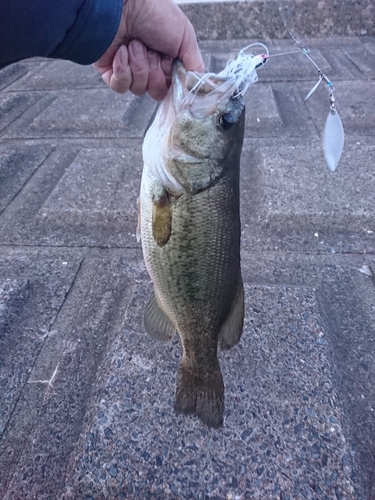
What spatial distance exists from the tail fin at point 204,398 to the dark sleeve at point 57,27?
1585 millimetres

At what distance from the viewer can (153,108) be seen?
4812 millimetres

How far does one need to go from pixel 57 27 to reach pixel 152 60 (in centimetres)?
51

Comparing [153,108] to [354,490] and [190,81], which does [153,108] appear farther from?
[354,490]

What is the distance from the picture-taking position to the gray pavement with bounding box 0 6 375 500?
1756 millimetres

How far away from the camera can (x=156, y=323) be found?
201 cm

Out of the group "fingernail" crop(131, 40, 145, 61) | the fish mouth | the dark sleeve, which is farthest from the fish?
the dark sleeve

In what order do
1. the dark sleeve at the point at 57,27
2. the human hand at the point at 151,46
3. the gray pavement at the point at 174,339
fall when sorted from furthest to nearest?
the human hand at the point at 151,46
the gray pavement at the point at 174,339
the dark sleeve at the point at 57,27

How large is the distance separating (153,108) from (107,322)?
10.4ft

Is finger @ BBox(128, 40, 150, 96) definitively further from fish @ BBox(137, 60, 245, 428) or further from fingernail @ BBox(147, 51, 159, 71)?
fish @ BBox(137, 60, 245, 428)

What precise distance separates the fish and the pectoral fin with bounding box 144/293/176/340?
0.54 ft

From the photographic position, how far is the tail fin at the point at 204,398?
1.83 metres

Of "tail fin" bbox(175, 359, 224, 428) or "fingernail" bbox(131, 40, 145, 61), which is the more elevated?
"fingernail" bbox(131, 40, 145, 61)

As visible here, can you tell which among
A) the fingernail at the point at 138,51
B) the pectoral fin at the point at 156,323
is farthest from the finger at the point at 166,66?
the pectoral fin at the point at 156,323

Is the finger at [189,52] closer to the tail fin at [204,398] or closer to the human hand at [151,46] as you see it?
the human hand at [151,46]
